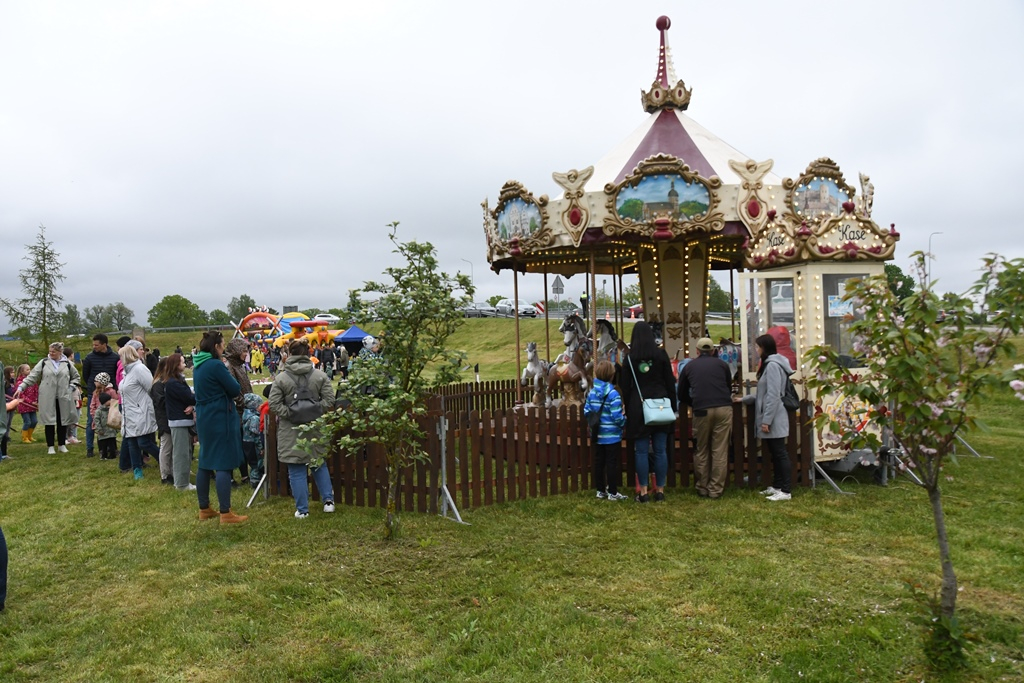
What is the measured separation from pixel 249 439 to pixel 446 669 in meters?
4.72

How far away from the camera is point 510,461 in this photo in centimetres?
673

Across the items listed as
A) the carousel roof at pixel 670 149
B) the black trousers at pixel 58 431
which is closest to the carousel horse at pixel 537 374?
the carousel roof at pixel 670 149

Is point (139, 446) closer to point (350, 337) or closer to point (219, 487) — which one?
point (219, 487)

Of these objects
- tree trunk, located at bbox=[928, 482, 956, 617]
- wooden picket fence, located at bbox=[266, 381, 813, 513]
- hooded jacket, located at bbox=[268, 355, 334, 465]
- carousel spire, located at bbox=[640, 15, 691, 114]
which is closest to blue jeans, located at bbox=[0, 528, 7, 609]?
hooded jacket, located at bbox=[268, 355, 334, 465]

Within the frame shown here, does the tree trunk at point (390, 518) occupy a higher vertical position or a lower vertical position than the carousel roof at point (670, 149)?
lower

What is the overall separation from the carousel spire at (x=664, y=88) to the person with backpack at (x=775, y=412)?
5.46 m

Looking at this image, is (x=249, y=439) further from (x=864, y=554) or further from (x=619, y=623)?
(x=864, y=554)

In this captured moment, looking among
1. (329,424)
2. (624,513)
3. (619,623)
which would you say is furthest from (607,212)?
(619,623)

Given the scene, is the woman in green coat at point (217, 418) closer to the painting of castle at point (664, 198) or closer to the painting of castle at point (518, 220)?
the painting of castle at point (518, 220)

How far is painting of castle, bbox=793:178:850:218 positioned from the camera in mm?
8648

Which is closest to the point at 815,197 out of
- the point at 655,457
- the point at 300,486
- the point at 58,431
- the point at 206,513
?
the point at 655,457

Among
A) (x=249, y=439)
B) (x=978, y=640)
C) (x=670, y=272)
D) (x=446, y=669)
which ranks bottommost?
(x=446, y=669)

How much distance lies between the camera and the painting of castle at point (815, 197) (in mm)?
8648

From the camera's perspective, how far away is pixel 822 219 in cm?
748
